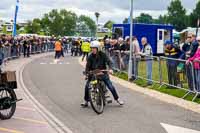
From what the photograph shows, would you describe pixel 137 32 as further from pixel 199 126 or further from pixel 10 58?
pixel 199 126

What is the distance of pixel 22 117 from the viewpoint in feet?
36.1

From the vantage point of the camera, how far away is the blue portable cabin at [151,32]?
3775cm

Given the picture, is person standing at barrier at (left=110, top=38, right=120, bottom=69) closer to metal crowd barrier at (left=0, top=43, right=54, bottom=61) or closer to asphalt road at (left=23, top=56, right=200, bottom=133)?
metal crowd barrier at (left=0, top=43, right=54, bottom=61)

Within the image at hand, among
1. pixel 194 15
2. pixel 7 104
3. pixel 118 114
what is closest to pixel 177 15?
pixel 194 15

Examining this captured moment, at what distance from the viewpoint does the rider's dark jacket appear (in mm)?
12361

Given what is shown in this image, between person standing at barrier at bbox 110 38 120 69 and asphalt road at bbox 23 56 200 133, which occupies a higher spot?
person standing at barrier at bbox 110 38 120 69

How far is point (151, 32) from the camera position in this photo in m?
39.3

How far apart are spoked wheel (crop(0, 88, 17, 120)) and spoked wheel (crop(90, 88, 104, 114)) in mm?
1837

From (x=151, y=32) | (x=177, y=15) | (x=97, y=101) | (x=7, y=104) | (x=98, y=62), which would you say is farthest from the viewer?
(x=177, y=15)

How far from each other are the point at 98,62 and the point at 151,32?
27389 millimetres

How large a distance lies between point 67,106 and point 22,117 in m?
2.04

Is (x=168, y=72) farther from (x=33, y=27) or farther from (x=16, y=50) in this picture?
(x=33, y=27)

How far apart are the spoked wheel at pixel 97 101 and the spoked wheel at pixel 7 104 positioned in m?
1.84

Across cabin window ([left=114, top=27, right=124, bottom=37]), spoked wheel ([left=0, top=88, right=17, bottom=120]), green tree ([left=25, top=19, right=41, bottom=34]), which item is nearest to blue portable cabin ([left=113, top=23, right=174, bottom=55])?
cabin window ([left=114, top=27, right=124, bottom=37])
